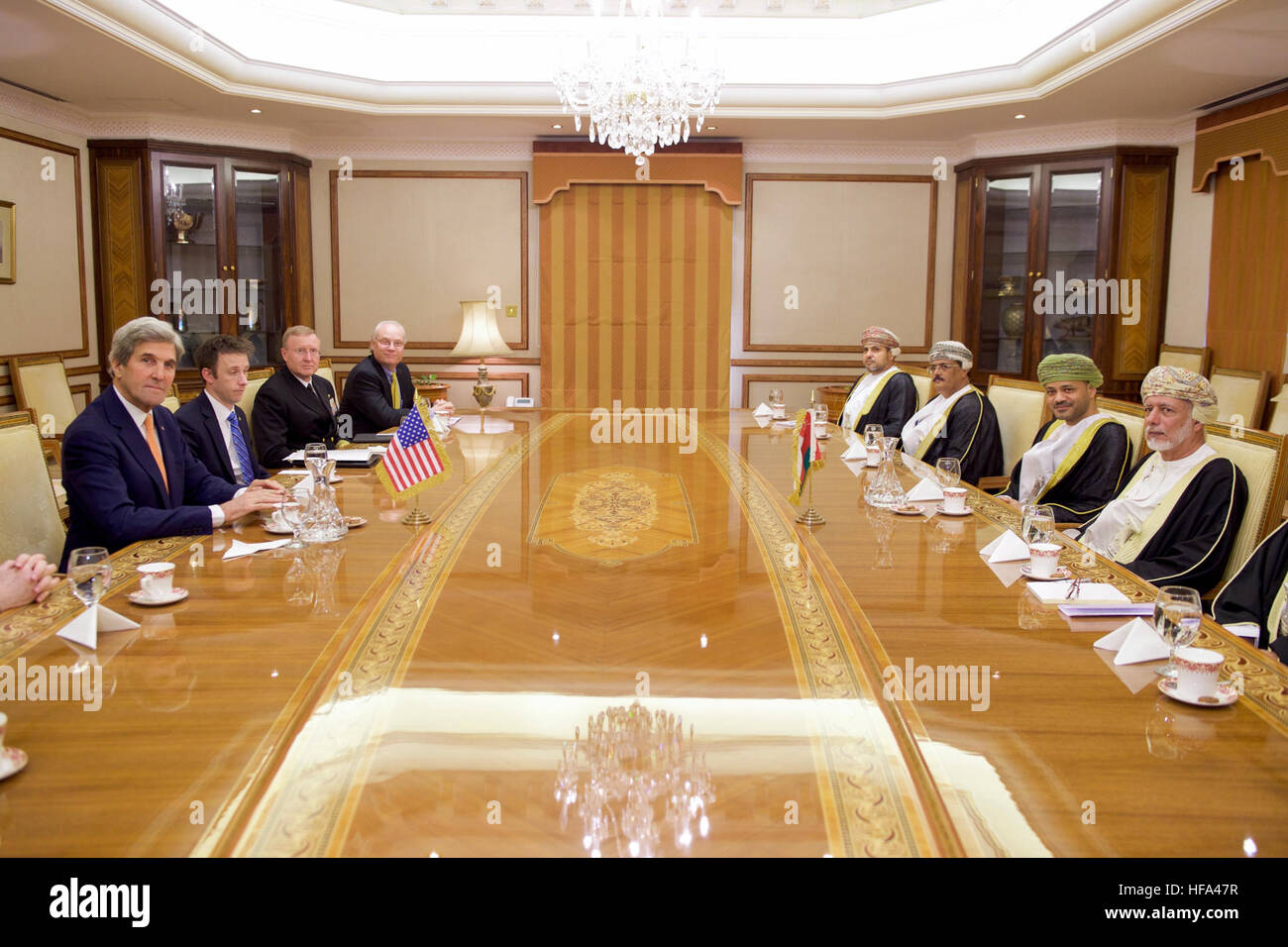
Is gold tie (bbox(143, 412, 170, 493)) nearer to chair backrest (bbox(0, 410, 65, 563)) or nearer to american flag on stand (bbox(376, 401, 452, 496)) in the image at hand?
chair backrest (bbox(0, 410, 65, 563))

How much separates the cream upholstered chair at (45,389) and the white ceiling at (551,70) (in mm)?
1538

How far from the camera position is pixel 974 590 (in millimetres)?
2047

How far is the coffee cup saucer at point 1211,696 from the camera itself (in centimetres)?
146

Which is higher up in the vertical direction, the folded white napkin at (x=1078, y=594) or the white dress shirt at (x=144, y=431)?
the white dress shirt at (x=144, y=431)

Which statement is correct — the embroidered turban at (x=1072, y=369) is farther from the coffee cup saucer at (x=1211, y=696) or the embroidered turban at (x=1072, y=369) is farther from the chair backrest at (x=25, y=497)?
the chair backrest at (x=25, y=497)

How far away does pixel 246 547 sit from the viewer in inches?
90.7

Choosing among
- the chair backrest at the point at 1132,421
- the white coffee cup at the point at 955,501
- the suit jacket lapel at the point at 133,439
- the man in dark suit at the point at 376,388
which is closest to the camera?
the suit jacket lapel at the point at 133,439

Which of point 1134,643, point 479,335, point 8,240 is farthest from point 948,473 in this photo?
point 8,240

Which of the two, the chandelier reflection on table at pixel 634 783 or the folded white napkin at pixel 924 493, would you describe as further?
the folded white napkin at pixel 924 493

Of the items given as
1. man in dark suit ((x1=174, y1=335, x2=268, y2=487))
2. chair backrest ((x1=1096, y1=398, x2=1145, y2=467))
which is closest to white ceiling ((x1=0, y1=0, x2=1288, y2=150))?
chair backrest ((x1=1096, y1=398, x2=1145, y2=467))

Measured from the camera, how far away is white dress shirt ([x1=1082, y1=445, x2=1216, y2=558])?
2.79 meters

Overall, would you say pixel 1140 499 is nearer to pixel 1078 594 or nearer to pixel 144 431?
pixel 1078 594

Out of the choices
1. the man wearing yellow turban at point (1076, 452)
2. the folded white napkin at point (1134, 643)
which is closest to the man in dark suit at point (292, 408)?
the man wearing yellow turban at point (1076, 452)
